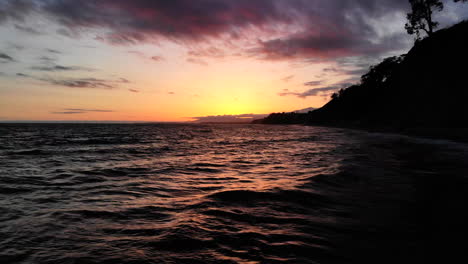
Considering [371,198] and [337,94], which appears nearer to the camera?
[371,198]

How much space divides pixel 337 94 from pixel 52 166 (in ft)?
532

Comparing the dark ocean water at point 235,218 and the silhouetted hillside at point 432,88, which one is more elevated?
the silhouetted hillside at point 432,88

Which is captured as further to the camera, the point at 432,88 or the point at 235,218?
the point at 432,88

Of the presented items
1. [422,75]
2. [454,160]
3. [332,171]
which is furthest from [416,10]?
[332,171]

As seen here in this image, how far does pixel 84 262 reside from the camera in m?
4.07

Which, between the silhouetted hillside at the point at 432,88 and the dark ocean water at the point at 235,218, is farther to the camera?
the silhouetted hillside at the point at 432,88

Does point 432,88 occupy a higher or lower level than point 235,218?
higher

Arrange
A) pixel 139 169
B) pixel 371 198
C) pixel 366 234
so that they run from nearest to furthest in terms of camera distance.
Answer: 1. pixel 366 234
2. pixel 371 198
3. pixel 139 169

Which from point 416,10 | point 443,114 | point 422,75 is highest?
point 416,10

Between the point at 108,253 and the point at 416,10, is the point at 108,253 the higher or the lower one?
the lower one

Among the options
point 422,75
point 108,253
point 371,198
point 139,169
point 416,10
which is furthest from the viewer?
point 416,10

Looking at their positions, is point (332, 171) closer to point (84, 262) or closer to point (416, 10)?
point (84, 262)

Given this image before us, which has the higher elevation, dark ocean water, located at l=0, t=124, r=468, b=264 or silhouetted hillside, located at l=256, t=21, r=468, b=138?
silhouetted hillside, located at l=256, t=21, r=468, b=138

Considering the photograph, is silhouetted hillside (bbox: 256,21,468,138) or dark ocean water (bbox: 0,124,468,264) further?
silhouetted hillside (bbox: 256,21,468,138)
